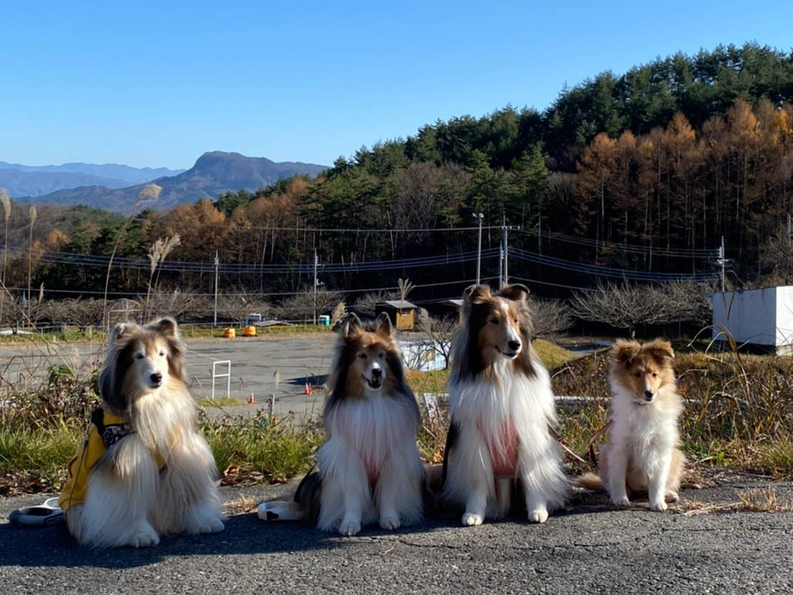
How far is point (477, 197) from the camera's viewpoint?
67.3 meters

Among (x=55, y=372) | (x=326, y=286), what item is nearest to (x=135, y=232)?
(x=326, y=286)

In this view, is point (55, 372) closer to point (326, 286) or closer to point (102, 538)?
point (102, 538)

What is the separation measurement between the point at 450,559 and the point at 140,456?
2005 millimetres

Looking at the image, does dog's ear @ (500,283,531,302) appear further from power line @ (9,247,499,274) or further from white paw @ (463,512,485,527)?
power line @ (9,247,499,274)

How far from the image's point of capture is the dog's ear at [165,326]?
4730 millimetres

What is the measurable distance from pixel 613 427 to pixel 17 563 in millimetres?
3954

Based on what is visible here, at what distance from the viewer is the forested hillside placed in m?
60.6

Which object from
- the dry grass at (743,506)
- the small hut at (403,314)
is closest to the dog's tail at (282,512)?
the dry grass at (743,506)

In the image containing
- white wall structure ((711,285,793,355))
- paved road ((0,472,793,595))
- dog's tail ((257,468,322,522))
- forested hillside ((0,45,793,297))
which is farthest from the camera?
forested hillside ((0,45,793,297))

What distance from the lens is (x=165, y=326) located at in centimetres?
478

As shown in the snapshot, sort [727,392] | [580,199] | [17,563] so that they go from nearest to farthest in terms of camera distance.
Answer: [17,563]
[727,392]
[580,199]

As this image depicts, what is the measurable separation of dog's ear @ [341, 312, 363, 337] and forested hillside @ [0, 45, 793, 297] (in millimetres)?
52543

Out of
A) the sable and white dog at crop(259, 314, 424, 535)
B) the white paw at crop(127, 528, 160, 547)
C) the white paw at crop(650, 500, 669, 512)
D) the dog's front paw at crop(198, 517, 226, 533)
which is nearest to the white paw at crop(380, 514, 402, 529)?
the sable and white dog at crop(259, 314, 424, 535)

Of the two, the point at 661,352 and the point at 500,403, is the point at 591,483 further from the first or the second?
the point at 500,403
